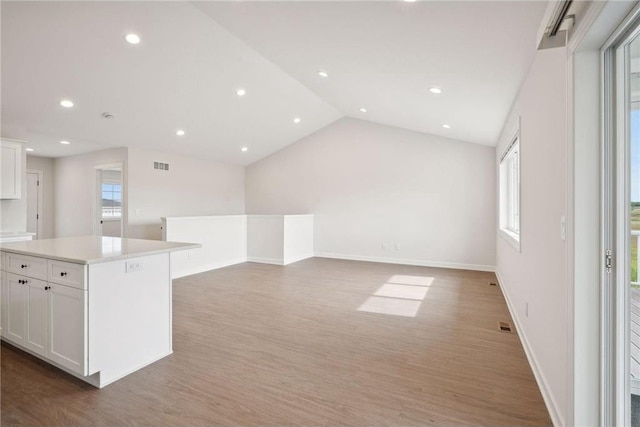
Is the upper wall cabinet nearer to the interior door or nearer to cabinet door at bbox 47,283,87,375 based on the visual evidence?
cabinet door at bbox 47,283,87,375

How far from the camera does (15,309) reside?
2592 millimetres

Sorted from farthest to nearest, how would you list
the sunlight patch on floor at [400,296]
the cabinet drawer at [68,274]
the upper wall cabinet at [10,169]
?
1. the upper wall cabinet at [10,169]
2. the sunlight patch on floor at [400,296]
3. the cabinet drawer at [68,274]

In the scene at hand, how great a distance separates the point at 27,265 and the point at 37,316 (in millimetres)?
404

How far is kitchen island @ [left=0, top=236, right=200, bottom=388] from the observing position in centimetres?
211

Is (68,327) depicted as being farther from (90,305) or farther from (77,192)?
(77,192)

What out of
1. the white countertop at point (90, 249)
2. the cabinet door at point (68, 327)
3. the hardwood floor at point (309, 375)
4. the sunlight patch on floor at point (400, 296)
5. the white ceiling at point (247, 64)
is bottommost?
the hardwood floor at point (309, 375)

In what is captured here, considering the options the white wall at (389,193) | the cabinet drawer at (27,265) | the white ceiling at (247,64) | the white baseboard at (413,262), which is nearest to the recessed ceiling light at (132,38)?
the white ceiling at (247,64)

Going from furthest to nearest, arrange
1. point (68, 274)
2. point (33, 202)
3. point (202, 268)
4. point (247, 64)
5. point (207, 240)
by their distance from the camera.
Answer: point (33, 202)
point (207, 240)
point (202, 268)
point (247, 64)
point (68, 274)

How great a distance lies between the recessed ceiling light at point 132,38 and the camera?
10.9ft

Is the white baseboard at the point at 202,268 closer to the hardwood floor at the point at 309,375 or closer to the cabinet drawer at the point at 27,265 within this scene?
the hardwood floor at the point at 309,375

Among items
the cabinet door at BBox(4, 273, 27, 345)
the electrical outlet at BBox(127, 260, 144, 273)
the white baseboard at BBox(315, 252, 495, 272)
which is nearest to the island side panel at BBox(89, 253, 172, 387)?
the electrical outlet at BBox(127, 260, 144, 273)

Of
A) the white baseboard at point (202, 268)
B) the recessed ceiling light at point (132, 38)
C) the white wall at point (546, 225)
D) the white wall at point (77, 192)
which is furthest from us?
the white wall at point (77, 192)

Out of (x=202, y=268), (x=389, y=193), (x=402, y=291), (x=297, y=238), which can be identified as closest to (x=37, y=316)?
(x=202, y=268)

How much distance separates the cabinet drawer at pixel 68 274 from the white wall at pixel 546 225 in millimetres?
2844
